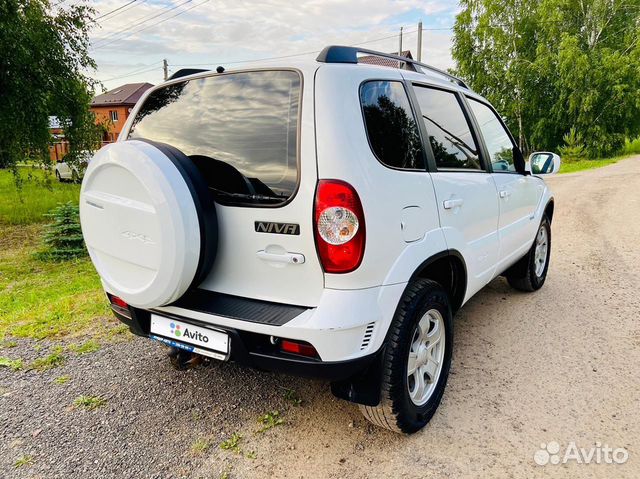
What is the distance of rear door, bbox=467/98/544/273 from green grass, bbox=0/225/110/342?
3.34m

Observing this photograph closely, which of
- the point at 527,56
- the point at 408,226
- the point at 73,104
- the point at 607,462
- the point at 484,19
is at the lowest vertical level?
the point at 607,462

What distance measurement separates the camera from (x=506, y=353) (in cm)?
321

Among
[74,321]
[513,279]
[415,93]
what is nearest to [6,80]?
[74,321]

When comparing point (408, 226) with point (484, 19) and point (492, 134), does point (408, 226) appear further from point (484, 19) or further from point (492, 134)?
point (484, 19)

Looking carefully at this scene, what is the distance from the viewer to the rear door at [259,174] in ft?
6.32

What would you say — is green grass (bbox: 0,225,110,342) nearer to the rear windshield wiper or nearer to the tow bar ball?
the tow bar ball

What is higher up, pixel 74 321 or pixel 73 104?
pixel 73 104

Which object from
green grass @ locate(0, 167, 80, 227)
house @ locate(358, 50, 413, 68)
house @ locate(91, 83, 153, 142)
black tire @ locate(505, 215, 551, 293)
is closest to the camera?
house @ locate(358, 50, 413, 68)

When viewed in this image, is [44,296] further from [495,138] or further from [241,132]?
[495,138]

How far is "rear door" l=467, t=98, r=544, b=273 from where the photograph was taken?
333cm

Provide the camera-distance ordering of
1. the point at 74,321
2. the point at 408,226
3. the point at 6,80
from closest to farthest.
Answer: the point at 408,226 < the point at 74,321 < the point at 6,80

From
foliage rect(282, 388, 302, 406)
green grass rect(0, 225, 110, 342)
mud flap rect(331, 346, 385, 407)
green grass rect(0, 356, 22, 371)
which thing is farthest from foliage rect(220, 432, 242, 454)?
green grass rect(0, 225, 110, 342)

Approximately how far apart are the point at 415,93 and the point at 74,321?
3.45 m

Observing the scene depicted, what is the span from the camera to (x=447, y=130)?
2.81m
